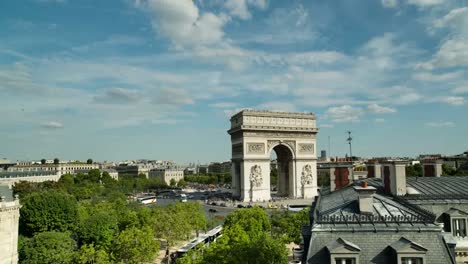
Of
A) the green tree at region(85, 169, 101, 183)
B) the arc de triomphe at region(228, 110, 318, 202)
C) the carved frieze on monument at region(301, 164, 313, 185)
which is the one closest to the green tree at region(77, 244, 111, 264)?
the arc de triomphe at region(228, 110, 318, 202)

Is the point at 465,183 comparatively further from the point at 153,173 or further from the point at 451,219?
the point at 153,173

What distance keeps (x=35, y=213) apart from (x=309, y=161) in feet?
143

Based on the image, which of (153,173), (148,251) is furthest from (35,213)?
(153,173)

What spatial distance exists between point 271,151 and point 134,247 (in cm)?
4063

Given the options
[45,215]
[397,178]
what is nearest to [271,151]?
[45,215]

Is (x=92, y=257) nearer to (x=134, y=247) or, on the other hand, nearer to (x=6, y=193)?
(x=134, y=247)

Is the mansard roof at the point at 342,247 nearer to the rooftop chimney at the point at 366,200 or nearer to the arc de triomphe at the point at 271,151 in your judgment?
the rooftop chimney at the point at 366,200

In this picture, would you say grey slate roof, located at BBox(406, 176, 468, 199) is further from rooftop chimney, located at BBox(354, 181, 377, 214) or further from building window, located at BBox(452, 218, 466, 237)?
rooftop chimney, located at BBox(354, 181, 377, 214)

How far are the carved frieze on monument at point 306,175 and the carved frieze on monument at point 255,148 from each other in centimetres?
843

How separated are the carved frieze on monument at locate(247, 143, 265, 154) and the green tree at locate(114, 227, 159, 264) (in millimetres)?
36154

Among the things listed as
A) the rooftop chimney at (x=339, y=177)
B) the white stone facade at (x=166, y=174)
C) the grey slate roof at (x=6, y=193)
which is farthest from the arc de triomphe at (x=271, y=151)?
the white stone facade at (x=166, y=174)

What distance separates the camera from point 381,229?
10062 mm

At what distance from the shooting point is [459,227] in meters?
11.7

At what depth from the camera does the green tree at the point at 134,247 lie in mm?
24406
